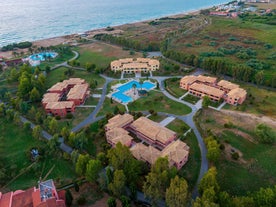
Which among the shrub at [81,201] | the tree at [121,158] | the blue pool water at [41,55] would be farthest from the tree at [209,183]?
the blue pool water at [41,55]

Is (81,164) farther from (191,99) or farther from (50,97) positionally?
(191,99)

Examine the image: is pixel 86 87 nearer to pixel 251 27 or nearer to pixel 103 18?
pixel 251 27

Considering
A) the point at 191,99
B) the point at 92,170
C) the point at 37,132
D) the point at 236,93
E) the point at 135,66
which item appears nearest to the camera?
the point at 92,170

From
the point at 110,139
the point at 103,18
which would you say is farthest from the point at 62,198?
the point at 103,18

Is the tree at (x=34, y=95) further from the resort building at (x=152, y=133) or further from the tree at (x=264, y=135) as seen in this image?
the tree at (x=264, y=135)

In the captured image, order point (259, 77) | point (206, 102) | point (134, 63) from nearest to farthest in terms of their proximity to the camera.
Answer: point (206, 102) < point (259, 77) < point (134, 63)

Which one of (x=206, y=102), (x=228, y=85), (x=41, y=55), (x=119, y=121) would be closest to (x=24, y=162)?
(x=119, y=121)
